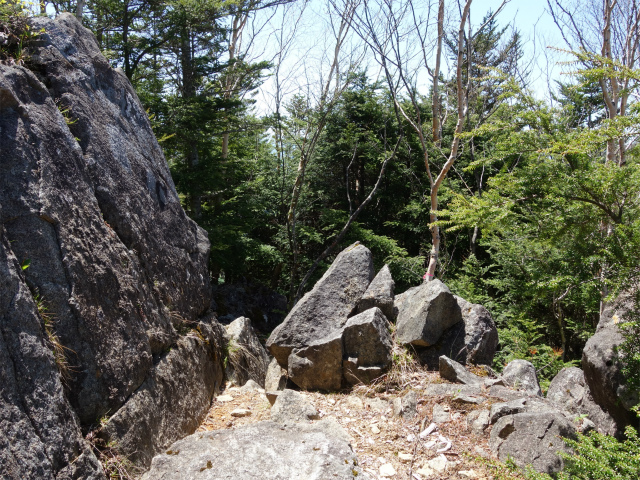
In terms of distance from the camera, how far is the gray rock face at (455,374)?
4911 millimetres

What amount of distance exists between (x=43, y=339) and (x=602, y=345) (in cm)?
466

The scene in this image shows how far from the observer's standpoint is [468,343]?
5566 mm

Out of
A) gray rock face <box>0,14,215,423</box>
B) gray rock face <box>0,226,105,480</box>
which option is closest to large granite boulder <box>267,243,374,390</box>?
gray rock face <box>0,14,215,423</box>

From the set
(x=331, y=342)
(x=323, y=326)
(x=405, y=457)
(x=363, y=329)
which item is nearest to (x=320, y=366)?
(x=331, y=342)

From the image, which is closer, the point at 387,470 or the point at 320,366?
the point at 387,470

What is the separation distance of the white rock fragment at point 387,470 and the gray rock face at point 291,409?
28.7 inches

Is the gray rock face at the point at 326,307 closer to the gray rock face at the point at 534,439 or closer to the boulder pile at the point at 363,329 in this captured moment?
the boulder pile at the point at 363,329

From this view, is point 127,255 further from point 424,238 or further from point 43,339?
point 424,238

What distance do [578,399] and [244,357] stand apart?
3978 millimetres

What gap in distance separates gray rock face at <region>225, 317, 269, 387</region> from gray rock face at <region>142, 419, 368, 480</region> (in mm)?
2388

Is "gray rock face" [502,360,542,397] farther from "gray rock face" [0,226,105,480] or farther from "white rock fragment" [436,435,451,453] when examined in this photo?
"gray rock face" [0,226,105,480]

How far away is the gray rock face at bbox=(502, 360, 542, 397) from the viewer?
4.91 m

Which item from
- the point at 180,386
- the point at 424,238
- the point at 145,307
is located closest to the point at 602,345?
the point at 180,386

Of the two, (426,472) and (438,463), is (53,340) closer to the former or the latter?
(426,472)
